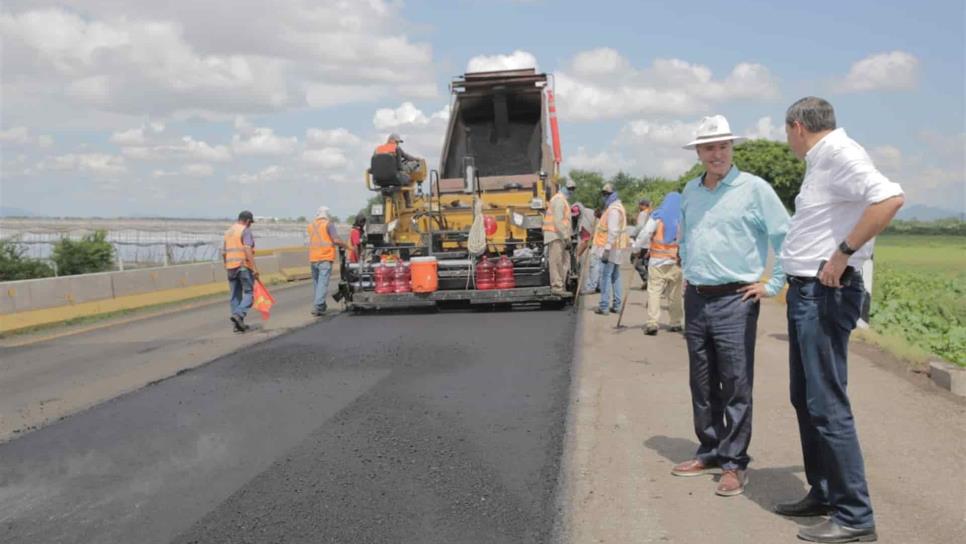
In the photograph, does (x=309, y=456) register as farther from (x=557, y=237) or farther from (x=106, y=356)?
(x=557, y=237)

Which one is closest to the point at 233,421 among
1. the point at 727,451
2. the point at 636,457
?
the point at 636,457

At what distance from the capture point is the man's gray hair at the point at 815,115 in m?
3.86

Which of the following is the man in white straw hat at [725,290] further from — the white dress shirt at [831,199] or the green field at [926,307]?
the green field at [926,307]

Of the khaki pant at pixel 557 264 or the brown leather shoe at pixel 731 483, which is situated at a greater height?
the khaki pant at pixel 557 264

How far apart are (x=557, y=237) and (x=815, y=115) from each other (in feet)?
28.2

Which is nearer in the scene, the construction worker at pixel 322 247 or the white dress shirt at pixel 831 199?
the white dress shirt at pixel 831 199

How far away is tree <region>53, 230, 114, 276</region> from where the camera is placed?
2291 cm

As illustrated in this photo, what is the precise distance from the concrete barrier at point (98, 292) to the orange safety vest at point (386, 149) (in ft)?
17.2

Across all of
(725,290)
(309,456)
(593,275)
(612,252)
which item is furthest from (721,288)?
(593,275)

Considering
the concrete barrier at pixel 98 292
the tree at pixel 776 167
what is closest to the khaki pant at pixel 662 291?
the concrete barrier at pixel 98 292

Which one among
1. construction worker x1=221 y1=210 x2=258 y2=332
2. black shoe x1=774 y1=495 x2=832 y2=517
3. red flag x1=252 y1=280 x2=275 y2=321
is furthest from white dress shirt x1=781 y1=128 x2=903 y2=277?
construction worker x1=221 y1=210 x2=258 y2=332

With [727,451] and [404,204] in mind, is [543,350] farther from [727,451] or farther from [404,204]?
[404,204]

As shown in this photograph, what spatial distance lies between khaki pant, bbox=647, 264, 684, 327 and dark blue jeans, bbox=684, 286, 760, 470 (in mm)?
5243

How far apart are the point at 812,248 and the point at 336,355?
6021 millimetres
